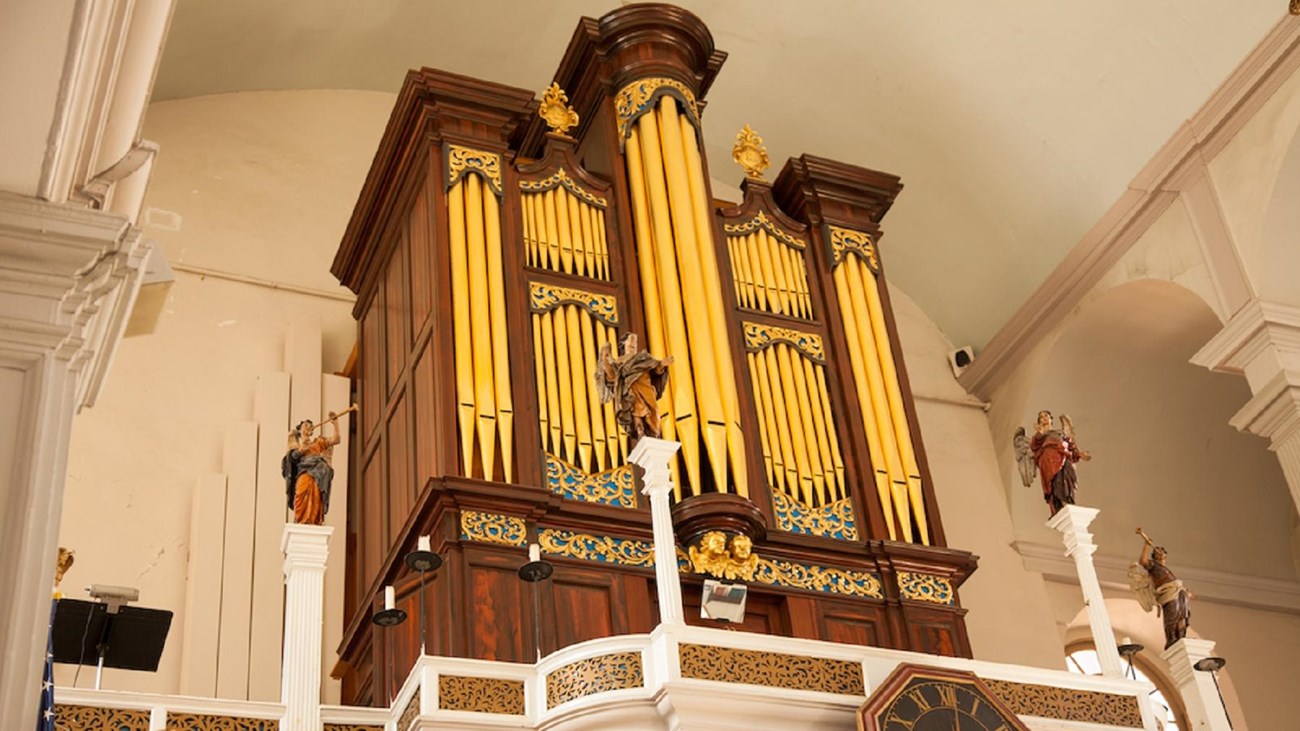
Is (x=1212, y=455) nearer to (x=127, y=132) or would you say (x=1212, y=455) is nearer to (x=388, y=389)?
(x=388, y=389)

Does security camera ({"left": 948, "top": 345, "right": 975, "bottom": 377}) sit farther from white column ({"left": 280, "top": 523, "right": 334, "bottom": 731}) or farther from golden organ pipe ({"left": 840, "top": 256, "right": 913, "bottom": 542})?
white column ({"left": 280, "top": 523, "right": 334, "bottom": 731})

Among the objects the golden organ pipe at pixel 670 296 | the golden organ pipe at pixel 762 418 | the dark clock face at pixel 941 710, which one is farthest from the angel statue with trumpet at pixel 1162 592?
the golden organ pipe at pixel 670 296

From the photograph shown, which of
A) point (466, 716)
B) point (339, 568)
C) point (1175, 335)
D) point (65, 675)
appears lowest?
point (466, 716)

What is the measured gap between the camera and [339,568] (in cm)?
1082

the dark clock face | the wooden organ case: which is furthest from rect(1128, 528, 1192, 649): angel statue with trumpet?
the dark clock face

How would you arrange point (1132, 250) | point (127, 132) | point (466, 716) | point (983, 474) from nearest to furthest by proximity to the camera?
point (127, 132), point (466, 716), point (1132, 250), point (983, 474)

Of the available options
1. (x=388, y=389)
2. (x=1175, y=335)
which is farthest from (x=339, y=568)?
(x=1175, y=335)

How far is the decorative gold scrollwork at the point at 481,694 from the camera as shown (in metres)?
7.77

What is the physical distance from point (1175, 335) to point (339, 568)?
6.52 meters

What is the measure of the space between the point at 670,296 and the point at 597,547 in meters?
Result: 1.83

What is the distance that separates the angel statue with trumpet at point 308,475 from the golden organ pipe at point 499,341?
0.92 meters

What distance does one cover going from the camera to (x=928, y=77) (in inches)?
512

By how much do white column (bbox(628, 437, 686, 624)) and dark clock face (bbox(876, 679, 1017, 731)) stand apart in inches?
41.8

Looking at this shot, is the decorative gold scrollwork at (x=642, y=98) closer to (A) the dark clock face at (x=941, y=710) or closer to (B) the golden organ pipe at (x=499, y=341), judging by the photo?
(B) the golden organ pipe at (x=499, y=341)
